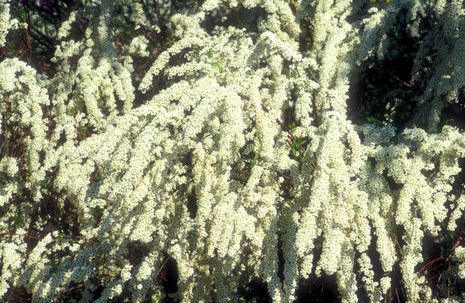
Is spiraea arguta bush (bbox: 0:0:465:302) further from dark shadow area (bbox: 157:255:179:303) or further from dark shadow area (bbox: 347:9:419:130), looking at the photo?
dark shadow area (bbox: 157:255:179:303)

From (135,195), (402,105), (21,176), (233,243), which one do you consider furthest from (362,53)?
(21,176)

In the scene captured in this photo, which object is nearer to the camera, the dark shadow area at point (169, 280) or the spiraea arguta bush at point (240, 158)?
the spiraea arguta bush at point (240, 158)

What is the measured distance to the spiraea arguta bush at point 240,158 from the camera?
9.93 ft

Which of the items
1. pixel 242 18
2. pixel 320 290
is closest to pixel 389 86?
pixel 242 18

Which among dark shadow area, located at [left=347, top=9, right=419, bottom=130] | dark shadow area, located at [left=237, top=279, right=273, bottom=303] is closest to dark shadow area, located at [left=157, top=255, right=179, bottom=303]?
dark shadow area, located at [left=237, top=279, right=273, bottom=303]

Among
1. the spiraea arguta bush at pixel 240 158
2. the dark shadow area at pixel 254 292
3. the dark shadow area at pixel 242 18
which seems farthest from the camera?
the dark shadow area at pixel 242 18

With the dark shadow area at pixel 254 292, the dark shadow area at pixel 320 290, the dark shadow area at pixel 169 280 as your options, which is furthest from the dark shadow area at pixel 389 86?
the dark shadow area at pixel 169 280

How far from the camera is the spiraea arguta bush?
3025 millimetres

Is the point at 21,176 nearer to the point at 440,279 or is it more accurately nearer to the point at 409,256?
the point at 409,256

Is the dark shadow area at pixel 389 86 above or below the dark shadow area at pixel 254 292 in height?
above

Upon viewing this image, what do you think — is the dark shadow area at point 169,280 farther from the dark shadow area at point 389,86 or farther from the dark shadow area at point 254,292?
the dark shadow area at point 389,86

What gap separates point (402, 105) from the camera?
Answer: 4.41m

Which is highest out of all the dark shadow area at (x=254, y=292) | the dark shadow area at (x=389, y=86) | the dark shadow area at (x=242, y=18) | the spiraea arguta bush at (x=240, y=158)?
the dark shadow area at (x=242, y=18)

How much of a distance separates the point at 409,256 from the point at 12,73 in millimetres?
3198
